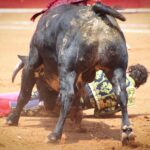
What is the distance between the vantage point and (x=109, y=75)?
188 inches

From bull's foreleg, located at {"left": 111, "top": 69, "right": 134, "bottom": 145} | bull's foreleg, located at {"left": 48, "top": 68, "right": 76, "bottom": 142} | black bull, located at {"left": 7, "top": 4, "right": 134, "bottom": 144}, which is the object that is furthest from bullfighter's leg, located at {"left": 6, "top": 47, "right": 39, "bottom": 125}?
bull's foreleg, located at {"left": 111, "top": 69, "right": 134, "bottom": 145}

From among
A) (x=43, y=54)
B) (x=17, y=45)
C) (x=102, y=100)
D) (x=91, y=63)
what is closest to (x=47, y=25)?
(x=43, y=54)

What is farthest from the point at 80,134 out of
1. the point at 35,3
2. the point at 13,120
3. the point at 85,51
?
the point at 35,3

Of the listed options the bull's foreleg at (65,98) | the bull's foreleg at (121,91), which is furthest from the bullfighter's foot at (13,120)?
the bull's foreleg at (121,91)

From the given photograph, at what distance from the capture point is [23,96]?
5.65m

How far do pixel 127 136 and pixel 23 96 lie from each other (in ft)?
4.64

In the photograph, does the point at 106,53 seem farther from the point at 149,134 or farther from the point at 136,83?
the point at 136,83

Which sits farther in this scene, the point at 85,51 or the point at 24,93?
the point at 24,93

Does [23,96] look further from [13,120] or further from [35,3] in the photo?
[35,3]

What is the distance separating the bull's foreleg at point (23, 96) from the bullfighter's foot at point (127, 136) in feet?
4.11

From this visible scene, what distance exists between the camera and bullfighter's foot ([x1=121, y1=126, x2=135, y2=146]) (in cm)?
458

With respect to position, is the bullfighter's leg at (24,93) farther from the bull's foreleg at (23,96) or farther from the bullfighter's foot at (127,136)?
the bullfighter's foot at (127,136)

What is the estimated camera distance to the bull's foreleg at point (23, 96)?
5.52m

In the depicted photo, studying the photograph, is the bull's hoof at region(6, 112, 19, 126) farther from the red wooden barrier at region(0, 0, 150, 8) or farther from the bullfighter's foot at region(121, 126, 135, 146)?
the red wooden barrier at region(0, 0, 150, 8)
